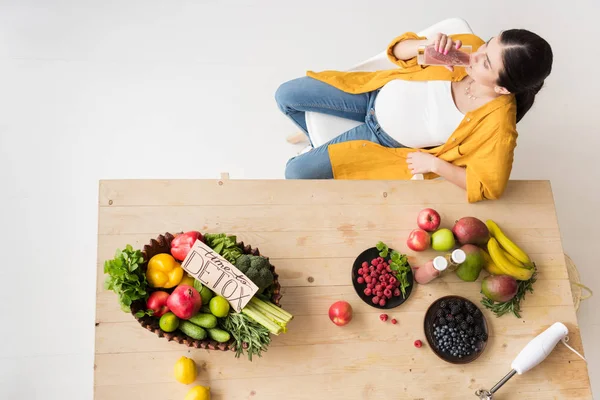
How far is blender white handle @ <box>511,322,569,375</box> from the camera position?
145 cm

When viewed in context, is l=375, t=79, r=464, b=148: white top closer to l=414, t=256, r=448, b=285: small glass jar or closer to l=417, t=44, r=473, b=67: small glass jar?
l=417, t=44, r=473, b=67: small glass jar

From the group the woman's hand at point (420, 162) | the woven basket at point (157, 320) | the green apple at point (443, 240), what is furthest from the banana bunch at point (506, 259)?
the woven basket at point (157, 320)

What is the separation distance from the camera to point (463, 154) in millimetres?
1631

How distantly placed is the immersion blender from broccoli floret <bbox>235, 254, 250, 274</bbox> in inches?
31.6

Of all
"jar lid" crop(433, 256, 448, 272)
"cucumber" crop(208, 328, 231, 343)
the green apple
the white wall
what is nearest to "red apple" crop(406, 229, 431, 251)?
the green apple

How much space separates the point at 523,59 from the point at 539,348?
2.81ft

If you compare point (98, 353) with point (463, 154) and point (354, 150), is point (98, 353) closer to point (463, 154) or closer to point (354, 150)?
point (354, 150)

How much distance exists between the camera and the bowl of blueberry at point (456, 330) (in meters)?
1.47

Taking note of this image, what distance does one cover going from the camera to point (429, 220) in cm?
157

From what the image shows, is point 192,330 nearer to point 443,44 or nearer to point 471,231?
point 471,231

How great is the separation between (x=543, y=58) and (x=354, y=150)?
663 mm

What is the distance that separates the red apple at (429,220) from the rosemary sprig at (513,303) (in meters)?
0.28

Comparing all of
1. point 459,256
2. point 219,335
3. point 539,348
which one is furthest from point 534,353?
point 219,335

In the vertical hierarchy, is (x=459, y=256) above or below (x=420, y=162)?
below
